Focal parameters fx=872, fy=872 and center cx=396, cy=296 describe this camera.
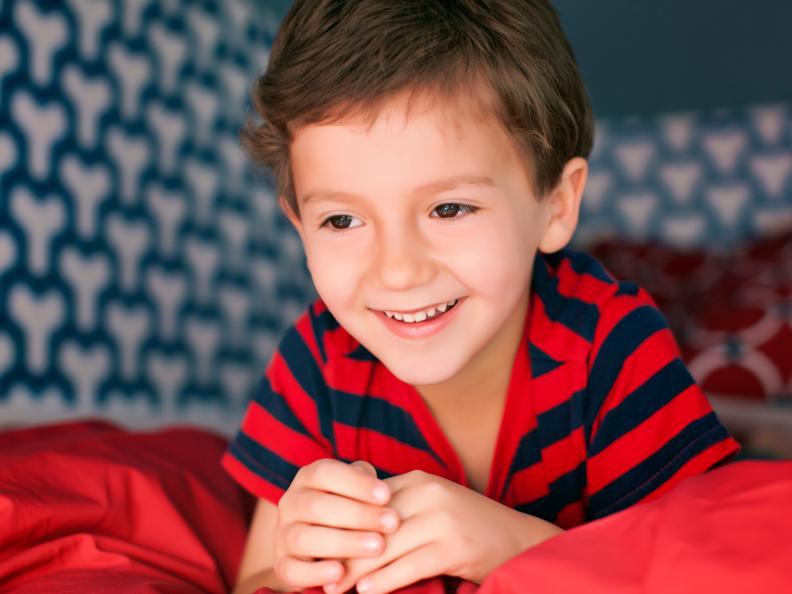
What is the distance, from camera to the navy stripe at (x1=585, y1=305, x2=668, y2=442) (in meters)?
0.87

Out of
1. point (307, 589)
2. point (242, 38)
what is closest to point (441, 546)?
point (307, 589)

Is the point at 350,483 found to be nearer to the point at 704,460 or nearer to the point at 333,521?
the point at 333,521

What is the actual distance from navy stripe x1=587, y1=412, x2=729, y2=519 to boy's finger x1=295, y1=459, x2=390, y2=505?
29 centimetres

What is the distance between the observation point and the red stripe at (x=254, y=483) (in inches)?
36.9

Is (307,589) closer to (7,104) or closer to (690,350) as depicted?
(7,104)

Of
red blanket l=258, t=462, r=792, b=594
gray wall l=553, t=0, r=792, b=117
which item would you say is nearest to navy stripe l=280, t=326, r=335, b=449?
red blanket l=258, t=462, r=792, b=594

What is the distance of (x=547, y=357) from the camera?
36.0 inches

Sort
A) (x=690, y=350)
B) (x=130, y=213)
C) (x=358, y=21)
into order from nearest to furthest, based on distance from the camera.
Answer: (x=358, y=21) → (x=130, y=213) → (x=690, y=350)

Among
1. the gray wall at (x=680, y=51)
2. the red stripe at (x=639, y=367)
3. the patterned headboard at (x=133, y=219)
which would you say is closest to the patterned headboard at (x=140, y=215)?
the patterned headboard at (x=133, y=219)

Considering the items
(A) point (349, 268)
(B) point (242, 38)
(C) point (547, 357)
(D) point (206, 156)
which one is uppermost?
(B) point (242, 38)

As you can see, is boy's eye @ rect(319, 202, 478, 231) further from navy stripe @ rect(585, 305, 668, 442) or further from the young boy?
navy stripe @ rect(585, 305, 668, 442)

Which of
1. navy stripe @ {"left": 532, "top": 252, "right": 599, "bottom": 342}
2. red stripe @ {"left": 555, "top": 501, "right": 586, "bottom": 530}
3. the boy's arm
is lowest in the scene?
the boy's arm

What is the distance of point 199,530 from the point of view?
977mm

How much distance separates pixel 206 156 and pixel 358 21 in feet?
3.41
